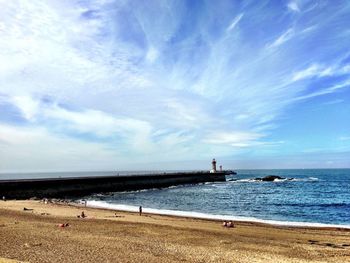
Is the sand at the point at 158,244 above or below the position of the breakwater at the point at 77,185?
below

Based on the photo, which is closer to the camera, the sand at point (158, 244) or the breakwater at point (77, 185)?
the sand at point (158, 244)

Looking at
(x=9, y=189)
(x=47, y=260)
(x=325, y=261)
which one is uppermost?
(x=9, y=189)

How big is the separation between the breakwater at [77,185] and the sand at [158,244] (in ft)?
81.6

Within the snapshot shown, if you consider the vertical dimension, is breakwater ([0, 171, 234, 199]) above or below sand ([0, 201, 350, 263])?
above

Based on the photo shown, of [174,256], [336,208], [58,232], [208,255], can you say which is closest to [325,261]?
[208,255]

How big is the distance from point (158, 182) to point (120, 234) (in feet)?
179

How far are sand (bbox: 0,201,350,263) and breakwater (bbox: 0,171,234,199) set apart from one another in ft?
81.6

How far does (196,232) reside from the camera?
17.0 m

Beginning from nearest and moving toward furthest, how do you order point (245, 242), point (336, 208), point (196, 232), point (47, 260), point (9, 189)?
point (47, 260), point (245, 242), point (196, 232), point (336, 208), point (9, 189)

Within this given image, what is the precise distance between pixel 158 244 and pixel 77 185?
39689 mm

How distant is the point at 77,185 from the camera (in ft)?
167

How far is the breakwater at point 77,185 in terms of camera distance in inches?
1636

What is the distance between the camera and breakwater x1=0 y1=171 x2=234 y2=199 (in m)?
41.6

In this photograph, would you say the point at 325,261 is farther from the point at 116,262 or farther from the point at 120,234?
the point at 120,234
